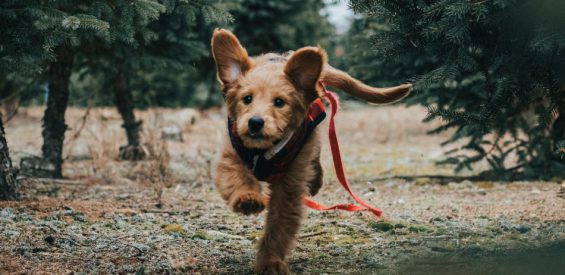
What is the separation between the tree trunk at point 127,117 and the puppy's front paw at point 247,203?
514 centimetres

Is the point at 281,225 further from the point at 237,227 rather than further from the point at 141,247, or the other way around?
the point at 237,227

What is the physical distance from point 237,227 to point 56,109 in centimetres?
303

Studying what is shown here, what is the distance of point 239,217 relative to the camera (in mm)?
5770

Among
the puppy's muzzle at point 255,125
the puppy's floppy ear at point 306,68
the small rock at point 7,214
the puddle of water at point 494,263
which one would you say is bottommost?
the puddle of water at point 494,263

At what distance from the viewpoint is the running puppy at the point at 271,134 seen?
384cm

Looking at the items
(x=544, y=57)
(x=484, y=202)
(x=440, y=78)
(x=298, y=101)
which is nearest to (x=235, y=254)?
Result: (x=298, y=101)

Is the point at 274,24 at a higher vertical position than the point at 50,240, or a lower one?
higher

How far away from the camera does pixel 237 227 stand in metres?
5.34

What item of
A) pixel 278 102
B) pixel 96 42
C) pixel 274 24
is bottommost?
pixel 278 102

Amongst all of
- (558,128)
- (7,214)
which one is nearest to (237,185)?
(7,214)

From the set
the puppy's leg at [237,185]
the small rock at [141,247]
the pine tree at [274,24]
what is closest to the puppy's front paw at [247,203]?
the puppy's leg at [237,185]

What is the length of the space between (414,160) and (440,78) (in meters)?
6.73

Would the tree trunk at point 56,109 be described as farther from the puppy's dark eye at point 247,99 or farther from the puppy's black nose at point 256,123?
the puppy's black nose at point 256,123

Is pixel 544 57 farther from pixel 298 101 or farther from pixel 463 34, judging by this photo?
pixel 298 101
